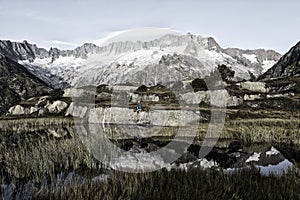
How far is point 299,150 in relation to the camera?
25.7 m

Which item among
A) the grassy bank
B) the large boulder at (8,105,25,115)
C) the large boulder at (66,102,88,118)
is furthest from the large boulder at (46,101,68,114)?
the grassy bank

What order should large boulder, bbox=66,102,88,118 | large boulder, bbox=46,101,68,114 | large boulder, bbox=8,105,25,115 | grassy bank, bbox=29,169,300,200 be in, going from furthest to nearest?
1. large boulder, bbox=8,105,25,115
2. large boulder, bbox=46,101,68,114
3. large boulder, bbox=66,102,88,118
4. grassy bank, bbox=29,169,300,200

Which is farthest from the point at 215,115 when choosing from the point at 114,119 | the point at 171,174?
the point at 171,174

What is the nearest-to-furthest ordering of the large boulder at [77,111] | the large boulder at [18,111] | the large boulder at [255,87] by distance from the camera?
1. the large boulder at [77,111]
2. the large boulder at [18,111]
3. the large boulder at [255,87]

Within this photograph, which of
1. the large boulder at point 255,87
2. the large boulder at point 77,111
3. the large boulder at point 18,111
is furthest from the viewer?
the large boulder at point 255,87

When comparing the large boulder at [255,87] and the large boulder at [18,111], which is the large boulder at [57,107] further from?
the large boulder at [255,87]

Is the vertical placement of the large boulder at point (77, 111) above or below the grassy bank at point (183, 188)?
below

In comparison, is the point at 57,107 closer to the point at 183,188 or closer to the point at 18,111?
the point at 18,111

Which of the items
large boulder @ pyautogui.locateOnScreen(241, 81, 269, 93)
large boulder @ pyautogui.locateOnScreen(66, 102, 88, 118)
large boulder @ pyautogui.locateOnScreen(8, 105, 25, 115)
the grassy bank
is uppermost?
large boulder @ pyautogui.locateOnScreen(241, 81, 269, 93)

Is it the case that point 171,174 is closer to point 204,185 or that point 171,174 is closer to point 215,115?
point 204,185

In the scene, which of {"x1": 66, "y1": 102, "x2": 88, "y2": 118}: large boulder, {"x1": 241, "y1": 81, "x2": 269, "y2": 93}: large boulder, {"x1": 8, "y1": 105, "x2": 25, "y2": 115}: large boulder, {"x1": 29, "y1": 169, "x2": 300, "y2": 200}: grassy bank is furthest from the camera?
{"x1": 241, "y1": 81, "x2": 269, "y2": 93}: large boulder

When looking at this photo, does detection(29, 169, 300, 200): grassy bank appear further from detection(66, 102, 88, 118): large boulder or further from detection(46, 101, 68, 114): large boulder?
detection(46, 101, 68, 114): large boulder

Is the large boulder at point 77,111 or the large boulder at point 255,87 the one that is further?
the large boulder at point 255,87

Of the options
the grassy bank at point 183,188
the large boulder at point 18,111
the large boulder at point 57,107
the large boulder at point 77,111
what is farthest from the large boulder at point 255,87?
the grassy bank at point 183,188
